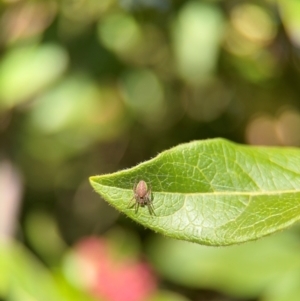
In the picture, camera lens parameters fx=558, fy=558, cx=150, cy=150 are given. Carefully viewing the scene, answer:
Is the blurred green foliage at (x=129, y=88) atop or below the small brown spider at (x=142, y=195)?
below

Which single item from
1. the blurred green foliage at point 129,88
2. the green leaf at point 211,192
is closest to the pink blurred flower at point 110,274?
the blurred green foliage at point 129,88

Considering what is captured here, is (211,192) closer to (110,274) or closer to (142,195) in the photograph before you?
(142,195)

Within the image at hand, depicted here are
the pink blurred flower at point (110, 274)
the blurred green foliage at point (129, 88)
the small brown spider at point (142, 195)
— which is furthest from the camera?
the blurred green foliage at point (129, 88)

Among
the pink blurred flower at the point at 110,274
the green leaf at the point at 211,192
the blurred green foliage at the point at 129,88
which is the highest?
the green leaf at the point at 211,192

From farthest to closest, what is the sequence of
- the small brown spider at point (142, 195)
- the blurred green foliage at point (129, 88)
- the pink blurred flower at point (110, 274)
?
1. the blurred green foliage at point (129, 88)
2. the pink blurred flower at point (110, 274)
3. the small brown spider at point (142, 195)

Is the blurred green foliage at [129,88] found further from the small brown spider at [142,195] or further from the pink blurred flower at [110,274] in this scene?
the small brown spider at [142,195]

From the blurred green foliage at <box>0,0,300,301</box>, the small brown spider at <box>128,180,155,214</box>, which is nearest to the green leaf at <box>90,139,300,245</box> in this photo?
the small brown spider at <box>128,180,155,214</box>

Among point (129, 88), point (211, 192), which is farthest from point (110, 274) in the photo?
point (211, 192)
